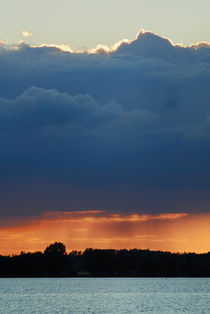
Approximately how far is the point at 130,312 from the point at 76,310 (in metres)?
14.4

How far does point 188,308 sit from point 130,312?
24130 millimetres

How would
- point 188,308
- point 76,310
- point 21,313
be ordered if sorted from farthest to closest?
point 188,308, point 76,310, point 21,313

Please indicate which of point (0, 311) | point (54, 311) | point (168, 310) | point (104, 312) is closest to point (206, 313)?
point (168, 310)

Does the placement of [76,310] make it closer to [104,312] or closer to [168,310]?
[104,312]

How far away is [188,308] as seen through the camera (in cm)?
17988

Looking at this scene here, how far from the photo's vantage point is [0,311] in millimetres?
163625

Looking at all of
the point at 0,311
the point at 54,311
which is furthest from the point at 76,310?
the point at 0,311

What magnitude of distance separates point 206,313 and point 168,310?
1168 cm

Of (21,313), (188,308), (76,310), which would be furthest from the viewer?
(188,308)

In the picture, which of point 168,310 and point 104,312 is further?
point 168,310

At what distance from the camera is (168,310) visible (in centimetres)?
17000

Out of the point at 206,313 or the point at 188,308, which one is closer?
the point at 206,313

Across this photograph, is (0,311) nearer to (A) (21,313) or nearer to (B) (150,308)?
(A) (21,313)

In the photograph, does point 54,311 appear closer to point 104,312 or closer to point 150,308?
point 104,312
